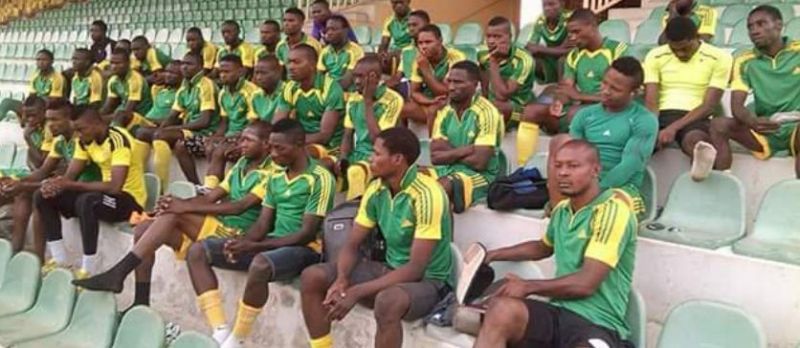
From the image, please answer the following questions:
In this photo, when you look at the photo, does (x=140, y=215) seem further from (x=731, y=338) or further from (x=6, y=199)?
(x=731, y=338)

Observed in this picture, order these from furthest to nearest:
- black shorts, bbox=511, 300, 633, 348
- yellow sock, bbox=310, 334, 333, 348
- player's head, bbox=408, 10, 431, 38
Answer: player's head, bbox=408, 10, 431, 38
yellow sock, bbox=310, 334, 333, 348
black shorts, bbox=511, 300, 633, 348

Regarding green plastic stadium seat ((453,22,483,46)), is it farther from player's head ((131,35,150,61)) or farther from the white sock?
the white sock

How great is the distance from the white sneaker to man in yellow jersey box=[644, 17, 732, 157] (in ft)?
0.92

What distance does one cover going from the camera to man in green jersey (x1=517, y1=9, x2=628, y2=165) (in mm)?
4883

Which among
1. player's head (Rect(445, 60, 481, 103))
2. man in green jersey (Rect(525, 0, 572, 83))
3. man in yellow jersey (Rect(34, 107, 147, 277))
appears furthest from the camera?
man in green jersey (Rect(525, 0, 572, 83))

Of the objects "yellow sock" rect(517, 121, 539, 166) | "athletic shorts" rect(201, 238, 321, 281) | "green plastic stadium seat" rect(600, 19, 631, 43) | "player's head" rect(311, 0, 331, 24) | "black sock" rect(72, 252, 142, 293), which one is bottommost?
"black sock" rect(72, 252, 142, 293)

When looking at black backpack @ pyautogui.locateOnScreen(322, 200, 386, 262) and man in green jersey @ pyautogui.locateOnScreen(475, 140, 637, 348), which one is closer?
man in green jersey @ pyautogui.locateOnScreen(475, 140, 637, 348)

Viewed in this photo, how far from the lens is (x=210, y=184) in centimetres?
543

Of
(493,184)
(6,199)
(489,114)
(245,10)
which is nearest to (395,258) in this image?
(493,184)

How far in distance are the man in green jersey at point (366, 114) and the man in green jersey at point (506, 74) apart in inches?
24.1

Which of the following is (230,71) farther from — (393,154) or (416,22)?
(393,154)

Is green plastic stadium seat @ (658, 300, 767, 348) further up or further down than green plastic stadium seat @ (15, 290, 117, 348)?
further up

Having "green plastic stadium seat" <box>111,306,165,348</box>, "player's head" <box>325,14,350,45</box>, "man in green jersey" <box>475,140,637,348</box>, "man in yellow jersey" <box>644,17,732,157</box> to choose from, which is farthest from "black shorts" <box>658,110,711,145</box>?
"player's head" <box>325,14,350,45</box>

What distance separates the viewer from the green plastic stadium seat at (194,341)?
2.70m
